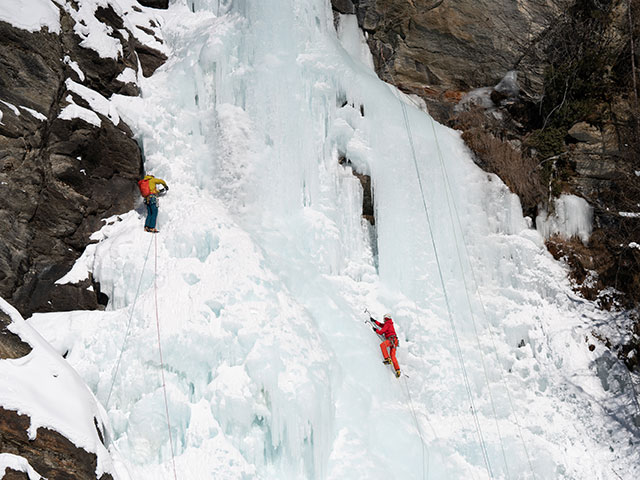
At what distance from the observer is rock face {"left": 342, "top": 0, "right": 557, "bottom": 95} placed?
1089cm

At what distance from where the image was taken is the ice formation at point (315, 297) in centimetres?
594

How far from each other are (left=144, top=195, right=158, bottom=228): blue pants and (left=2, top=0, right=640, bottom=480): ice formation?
16 centimetres

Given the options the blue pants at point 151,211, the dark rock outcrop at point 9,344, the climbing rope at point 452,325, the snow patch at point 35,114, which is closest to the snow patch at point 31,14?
the snow patch at point 35,114

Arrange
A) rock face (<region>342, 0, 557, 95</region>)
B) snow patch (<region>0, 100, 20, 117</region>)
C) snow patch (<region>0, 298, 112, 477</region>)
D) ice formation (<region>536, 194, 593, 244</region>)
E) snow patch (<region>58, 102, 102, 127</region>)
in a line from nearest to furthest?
1. snow patch (<region>0, 298, 112, 477</region>)
2. snow patch (<region>0, 100, 20, 117</region>)
3. snow patch (<region>58, 102, 102, 127</region>)
4. ice formation (<region>536, 194, 593, 244</region>)
5. rock face (<region>342, 0, 557, 95</region>)

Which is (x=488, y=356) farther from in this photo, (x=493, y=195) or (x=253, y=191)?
(x=253, y=191)

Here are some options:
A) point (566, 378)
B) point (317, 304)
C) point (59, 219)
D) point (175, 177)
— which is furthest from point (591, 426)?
point (59, 219)

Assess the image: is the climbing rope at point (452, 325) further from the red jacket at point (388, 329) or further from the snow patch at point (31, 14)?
the snow patch at point (31, 14)

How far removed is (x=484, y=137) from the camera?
960cm

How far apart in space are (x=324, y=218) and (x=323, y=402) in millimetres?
2844

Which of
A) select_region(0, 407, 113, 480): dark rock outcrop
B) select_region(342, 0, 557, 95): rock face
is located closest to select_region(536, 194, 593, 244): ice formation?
select_region(342, 0, 557, 95): rock face

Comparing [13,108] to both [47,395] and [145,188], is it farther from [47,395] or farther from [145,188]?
[47,395]

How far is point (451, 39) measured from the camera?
11117 mm

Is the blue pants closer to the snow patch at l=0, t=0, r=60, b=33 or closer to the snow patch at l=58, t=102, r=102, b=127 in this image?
the snow patch at l=58, t=102, r=102, b=127

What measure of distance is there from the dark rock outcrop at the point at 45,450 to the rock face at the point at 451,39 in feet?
31.4
